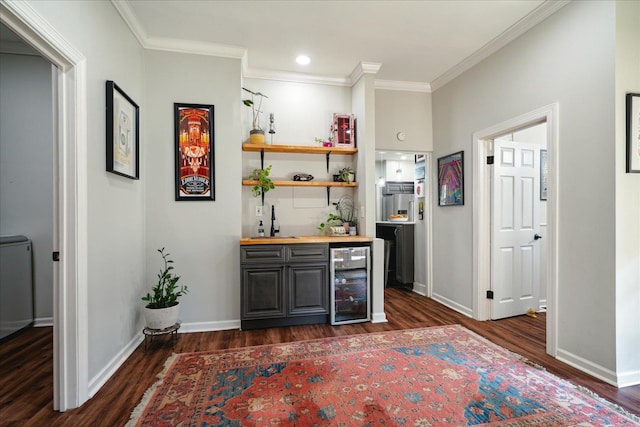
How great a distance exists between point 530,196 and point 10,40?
586cm

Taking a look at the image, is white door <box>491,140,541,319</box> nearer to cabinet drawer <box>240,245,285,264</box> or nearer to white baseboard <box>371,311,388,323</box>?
white baseboard <box>371,311,388,323</box>

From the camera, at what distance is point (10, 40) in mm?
2926

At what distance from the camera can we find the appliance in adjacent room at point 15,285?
2.71 m

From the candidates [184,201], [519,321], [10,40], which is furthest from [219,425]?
[10,40]

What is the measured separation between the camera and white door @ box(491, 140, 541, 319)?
3.25m

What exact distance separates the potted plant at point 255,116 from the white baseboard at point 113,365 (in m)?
2.28

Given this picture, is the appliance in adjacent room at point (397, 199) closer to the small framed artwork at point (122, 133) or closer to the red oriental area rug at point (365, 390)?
the red oriental area rug at point (365, 390)

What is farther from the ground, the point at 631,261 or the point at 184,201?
the point at 184,201

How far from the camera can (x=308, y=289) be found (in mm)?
3127

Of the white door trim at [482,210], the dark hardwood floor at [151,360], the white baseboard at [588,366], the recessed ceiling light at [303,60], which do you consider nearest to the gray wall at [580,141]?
the white baseboard at [588,366]

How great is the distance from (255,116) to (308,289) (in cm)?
216

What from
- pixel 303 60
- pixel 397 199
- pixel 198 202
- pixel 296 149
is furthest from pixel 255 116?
pixel 397 199

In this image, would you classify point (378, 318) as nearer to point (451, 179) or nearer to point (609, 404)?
point (609, 404)

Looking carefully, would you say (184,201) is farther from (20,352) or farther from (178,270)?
(20,352)
